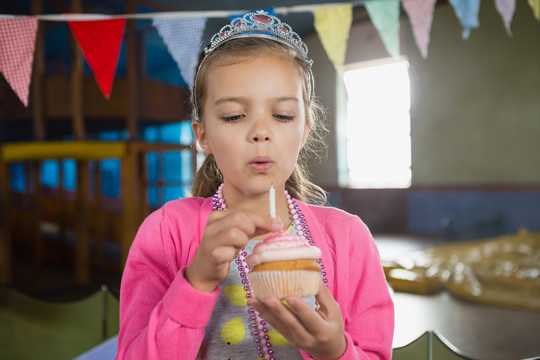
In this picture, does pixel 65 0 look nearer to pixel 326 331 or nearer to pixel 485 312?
pixel 485 312

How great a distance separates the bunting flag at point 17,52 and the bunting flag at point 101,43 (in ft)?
0.59

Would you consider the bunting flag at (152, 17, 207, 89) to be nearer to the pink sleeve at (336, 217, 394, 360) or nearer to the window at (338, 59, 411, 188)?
the pink sleeve at (336, 217, 394, 360)

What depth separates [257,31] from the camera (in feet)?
3.12

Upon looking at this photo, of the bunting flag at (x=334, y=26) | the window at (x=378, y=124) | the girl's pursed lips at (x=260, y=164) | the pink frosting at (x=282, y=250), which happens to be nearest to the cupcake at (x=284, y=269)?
the pink frosting at (x=282, y=250)

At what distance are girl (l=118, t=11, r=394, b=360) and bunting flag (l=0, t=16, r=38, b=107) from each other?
3.10 ft

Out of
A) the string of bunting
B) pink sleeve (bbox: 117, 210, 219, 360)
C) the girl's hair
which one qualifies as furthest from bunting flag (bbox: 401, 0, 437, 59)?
pink sleeve (bbox: 117, 210, 219, 360)

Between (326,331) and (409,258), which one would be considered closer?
(326,331)

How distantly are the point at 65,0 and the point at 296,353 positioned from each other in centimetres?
645

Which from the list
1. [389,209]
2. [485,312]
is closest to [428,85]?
[389,209]

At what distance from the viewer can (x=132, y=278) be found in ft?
2.96

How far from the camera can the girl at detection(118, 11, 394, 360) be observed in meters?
0.74

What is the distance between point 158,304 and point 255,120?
1.13ft

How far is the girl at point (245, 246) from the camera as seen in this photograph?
0.74 metres

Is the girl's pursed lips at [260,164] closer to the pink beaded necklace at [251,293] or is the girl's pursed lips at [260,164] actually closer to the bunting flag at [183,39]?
the pink beaded necklace at [251,293]
